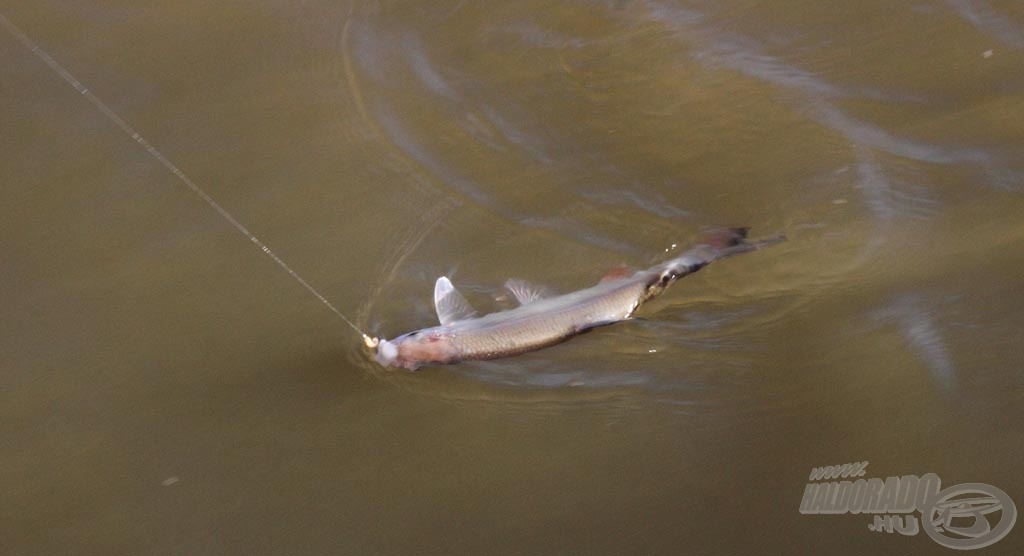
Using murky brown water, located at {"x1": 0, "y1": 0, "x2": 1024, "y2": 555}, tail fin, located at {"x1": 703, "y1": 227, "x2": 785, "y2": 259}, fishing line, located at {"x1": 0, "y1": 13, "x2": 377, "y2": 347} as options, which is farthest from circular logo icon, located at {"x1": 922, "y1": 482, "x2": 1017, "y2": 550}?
fishing line, located at {"x1": 0, "y1": 13, "x2": 377, "y2": 347}

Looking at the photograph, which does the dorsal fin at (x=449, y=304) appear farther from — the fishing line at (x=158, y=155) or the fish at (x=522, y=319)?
the fishing line at (x=158, y=155)

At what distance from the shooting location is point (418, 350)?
4082 mm

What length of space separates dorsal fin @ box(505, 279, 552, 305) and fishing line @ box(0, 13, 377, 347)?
0.69 meters

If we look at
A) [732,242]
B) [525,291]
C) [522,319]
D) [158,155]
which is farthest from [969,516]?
[158,155]

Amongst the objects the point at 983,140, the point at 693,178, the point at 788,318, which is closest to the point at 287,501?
the point at 788,318

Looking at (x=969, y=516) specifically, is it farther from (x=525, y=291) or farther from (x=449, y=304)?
(x=449, y=304)

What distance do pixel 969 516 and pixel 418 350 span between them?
7.32ft

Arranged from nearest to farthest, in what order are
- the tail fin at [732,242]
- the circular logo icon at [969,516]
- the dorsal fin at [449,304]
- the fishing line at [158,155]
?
the circular logo icon at [969,516], the dorsal fin at [449,304], the fishing line at [158,155], the tail fin at [732,242]

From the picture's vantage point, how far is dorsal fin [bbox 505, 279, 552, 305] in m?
4.50

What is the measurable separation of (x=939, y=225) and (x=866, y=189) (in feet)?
1.32

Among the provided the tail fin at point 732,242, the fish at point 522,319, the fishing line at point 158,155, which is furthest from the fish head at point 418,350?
the tail fin at point 732,242

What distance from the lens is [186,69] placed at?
5523 mm

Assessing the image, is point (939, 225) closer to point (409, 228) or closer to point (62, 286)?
point (409, 228)

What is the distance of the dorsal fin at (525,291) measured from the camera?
14.8 ft
